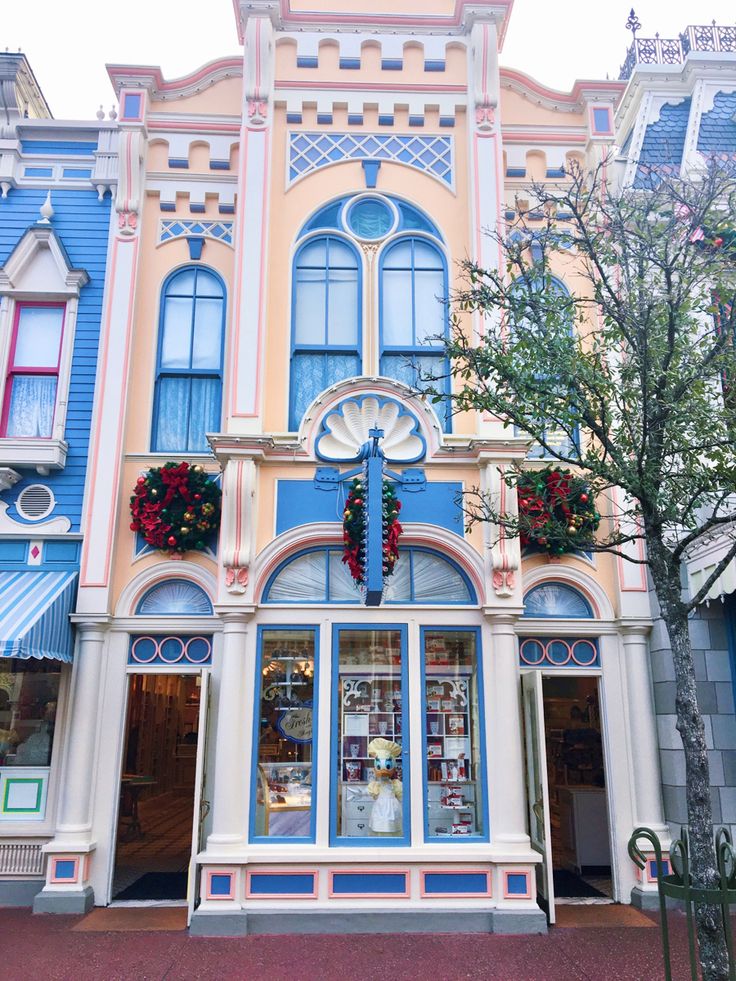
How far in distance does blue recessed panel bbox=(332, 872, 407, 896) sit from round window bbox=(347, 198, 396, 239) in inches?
302

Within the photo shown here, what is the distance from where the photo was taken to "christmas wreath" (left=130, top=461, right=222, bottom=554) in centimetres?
958

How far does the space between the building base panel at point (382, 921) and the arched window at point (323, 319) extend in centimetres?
537

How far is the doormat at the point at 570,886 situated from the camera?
9672mm

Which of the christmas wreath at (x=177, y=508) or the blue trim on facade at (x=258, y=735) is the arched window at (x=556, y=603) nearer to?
the blue trim on facade at (x=258, y=735)

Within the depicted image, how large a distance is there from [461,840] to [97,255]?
865 cm

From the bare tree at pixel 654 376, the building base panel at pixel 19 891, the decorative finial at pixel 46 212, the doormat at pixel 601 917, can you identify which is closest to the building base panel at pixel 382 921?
the doormat at pixel 601 917

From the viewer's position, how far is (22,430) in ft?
34.3

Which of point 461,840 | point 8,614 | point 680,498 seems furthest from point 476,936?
point 8,614

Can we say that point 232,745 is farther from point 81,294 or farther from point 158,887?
point 81,294

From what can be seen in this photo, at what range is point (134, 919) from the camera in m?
8.66

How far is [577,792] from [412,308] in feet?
22.7

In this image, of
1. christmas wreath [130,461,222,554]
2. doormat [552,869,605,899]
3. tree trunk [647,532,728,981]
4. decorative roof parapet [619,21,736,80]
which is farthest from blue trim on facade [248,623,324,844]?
decorative roof parapet [619,21,736,80]

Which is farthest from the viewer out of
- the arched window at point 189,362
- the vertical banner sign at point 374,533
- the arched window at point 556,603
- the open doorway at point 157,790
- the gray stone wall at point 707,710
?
the arched window at point 189,362

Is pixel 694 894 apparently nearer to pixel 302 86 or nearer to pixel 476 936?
→ pixel 476 936
